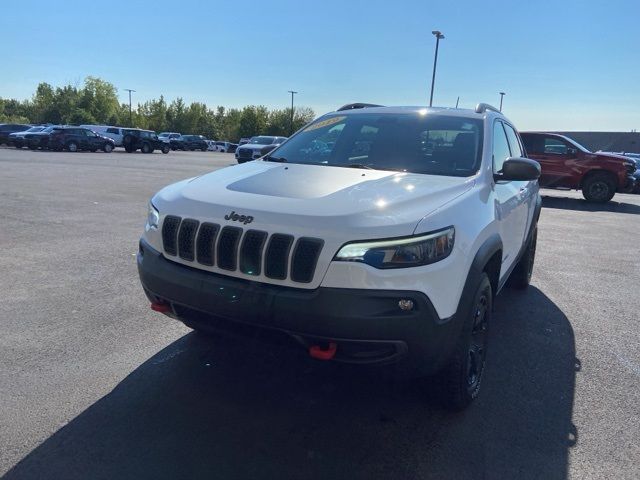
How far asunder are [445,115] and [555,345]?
2.07 metres

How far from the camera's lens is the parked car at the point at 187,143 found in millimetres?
53062

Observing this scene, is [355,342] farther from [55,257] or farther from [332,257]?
[55,257]

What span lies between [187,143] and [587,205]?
45731mm

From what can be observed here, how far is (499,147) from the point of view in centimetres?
429

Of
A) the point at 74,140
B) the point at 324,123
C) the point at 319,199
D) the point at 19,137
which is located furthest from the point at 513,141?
the point at 19,137

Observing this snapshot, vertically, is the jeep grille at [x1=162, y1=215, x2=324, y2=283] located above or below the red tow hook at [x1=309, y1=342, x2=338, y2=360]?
above

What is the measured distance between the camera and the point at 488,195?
11.2 feet

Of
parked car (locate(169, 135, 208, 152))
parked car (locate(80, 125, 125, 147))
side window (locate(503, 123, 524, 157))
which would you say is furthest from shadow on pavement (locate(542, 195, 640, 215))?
parked car (locate(169, 135, 208, 152))

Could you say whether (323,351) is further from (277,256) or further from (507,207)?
(507,207)

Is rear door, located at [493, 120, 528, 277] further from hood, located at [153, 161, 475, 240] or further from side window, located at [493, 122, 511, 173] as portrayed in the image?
hood, located at [153, 161, 475, 240]

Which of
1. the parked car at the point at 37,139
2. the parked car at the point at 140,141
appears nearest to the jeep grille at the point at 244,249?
the parked car at the point at 37,139

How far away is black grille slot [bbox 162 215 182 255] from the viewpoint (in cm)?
291

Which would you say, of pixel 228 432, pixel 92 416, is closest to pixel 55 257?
pixel 92 416

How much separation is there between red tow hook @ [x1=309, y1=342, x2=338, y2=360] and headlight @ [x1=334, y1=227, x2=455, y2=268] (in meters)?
0.44
